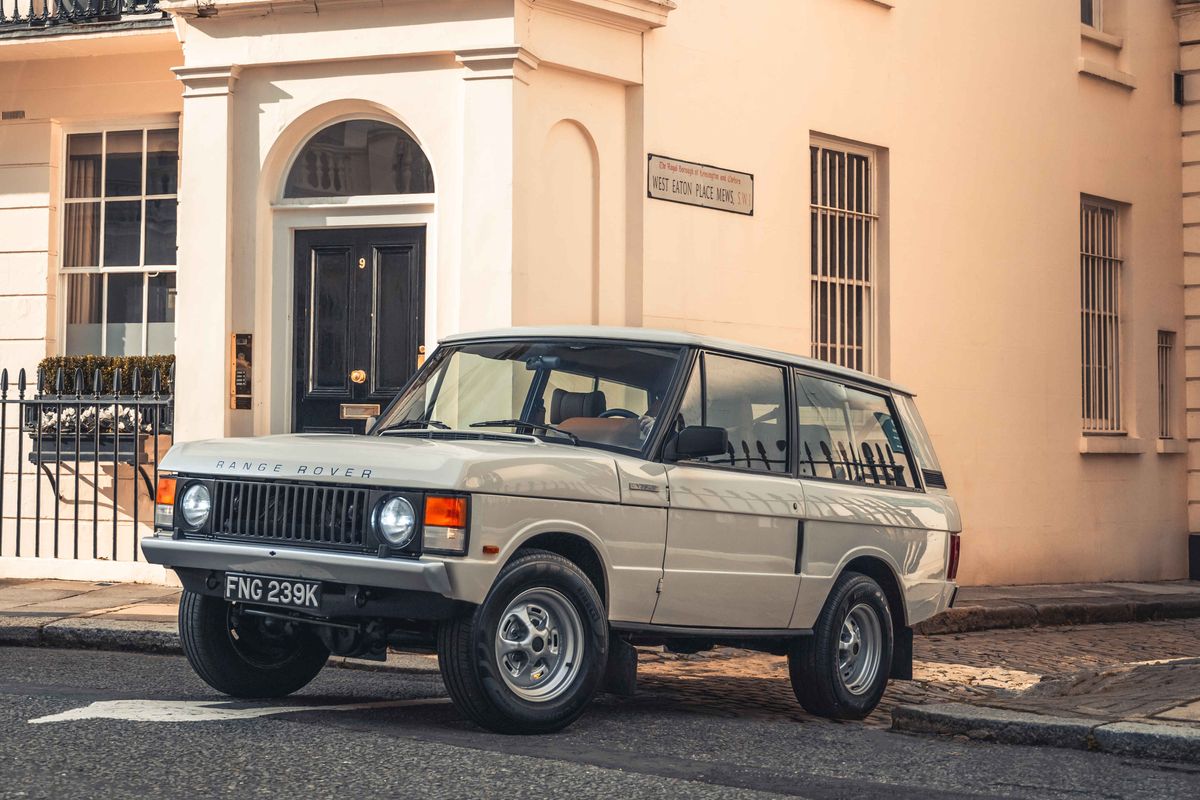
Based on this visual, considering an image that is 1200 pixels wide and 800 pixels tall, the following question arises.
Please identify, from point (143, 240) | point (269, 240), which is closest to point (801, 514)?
point (269, 240)

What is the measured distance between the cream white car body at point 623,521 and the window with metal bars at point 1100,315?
9.71 m

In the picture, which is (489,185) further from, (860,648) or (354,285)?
(860,648)

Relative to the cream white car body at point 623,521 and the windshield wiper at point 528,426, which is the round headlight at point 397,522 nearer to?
the cream white car body at point 623,521

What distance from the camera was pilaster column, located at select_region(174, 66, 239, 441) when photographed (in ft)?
40.1

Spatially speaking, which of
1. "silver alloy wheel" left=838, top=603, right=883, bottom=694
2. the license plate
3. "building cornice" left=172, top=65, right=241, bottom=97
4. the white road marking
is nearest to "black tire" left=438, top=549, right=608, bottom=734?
the license plate

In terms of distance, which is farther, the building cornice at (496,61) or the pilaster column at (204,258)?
the pilaster column at (204,258)

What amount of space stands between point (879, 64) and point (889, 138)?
0.68m

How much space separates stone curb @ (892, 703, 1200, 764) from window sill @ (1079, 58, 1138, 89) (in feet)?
36.6

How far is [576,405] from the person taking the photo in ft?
23.9

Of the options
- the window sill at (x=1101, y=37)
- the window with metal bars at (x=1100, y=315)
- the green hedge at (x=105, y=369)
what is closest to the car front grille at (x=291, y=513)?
the green hedge at (x=105, y=369)

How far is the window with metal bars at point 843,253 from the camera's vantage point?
1443 cm

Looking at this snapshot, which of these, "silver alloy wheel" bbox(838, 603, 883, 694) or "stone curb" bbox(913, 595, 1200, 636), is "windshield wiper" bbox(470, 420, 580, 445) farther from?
"stone curb" bbox(913, 595, 1200, 636)

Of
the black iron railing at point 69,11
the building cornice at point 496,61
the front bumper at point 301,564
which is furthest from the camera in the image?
the black iron railing at point 69,11

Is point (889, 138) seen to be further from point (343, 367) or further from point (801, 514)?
point (801, 514)
